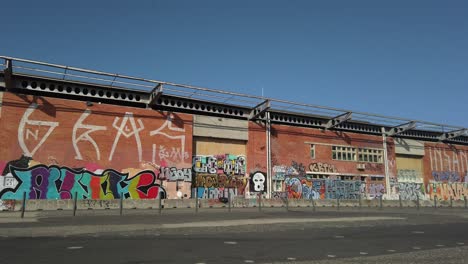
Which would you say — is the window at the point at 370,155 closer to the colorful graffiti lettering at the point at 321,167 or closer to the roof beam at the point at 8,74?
the colorful graffiti lettering at the point at 321,167

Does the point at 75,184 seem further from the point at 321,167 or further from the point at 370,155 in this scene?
the point at 370,155

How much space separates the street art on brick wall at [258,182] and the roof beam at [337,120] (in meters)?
10.9

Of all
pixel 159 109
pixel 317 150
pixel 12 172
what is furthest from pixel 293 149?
pixel 12 172

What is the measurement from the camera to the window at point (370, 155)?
154 feet

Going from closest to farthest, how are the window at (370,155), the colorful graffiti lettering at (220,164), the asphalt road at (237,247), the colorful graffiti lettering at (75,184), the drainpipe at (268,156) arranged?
the asphalt road at (237,247)
the colorful graffiti lettering at (75,184)
the colorful graffiti lettering at (220,164)
the drainpipe at (268,156)
the window at (370,155)

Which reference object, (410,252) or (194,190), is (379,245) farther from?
(194,190)

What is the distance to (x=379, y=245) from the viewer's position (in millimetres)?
11586

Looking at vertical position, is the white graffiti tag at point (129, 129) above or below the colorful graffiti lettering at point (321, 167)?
above

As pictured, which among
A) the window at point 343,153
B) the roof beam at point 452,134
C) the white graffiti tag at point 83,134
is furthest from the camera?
the roof beam at point 452,134

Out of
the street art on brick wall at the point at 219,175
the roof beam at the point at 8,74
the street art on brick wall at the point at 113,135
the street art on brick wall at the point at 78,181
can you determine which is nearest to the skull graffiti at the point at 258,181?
the street art on brick wall at the point at 219,175

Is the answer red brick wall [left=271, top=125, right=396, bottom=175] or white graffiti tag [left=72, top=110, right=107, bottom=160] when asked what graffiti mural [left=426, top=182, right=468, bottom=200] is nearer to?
red brick wall [left=271, top=125, right=396, bottom=175]

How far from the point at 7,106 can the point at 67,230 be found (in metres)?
18.8

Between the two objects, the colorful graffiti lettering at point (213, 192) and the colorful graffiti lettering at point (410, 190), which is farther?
the colorful graffiti lettering at point (410, 190)

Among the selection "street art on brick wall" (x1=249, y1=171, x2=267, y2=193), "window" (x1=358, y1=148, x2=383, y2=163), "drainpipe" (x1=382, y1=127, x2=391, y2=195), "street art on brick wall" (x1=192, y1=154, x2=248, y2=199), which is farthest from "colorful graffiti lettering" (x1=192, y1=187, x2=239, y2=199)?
"drainpipe" (x1=382, y1=127, x2=391, y2=195)
